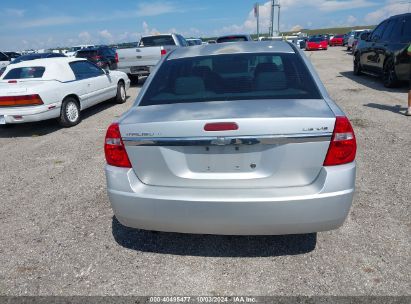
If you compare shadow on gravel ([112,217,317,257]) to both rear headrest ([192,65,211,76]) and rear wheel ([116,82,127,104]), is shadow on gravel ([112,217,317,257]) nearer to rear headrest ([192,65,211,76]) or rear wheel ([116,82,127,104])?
rear headrest ([192,65,211,76])

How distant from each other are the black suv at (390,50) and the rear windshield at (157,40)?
803cm

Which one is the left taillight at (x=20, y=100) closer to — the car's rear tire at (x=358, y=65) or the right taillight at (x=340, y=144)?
the right taillight at (x=340, y=144)

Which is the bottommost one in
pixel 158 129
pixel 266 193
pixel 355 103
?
pixel 355 103

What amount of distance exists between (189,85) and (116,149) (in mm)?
900

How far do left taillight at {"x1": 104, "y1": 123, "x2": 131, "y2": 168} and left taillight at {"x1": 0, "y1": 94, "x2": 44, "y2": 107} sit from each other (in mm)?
5122

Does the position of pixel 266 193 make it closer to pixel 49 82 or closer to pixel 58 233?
pixel 58 233

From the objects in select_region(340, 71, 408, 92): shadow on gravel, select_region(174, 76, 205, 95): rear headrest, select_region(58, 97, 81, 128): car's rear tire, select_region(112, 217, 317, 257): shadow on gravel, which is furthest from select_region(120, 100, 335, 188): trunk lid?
select_region(340, 71, 408, 92): shadow on gravel

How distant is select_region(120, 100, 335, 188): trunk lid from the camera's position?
220 cm

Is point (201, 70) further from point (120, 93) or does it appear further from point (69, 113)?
point (120, 93)

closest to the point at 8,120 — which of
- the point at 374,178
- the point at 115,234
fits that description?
the point at 115,234

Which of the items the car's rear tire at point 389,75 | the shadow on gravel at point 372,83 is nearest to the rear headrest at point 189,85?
the car's rear tire at point 389,75

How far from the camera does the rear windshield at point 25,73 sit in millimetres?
7334

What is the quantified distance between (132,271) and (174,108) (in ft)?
4.53

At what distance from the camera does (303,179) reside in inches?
90.6
